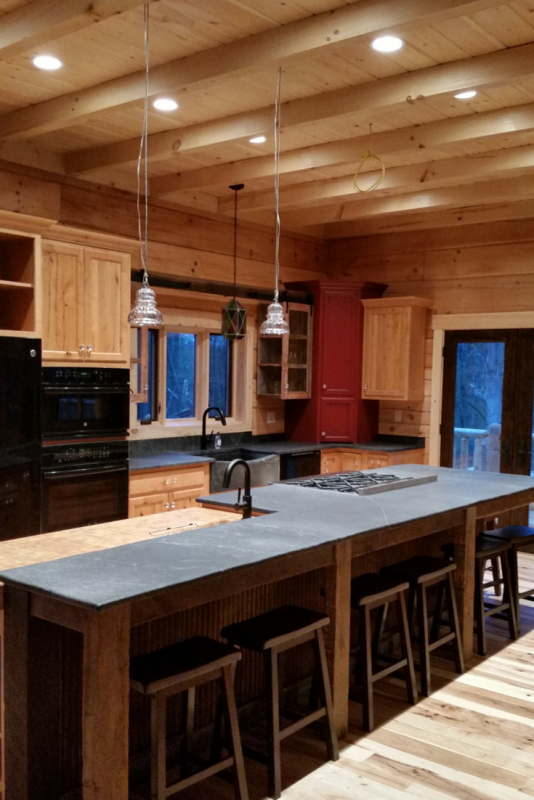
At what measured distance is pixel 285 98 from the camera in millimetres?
3893

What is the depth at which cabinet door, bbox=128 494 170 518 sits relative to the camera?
502 centimetres

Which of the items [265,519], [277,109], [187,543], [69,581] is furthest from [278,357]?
[69,581]

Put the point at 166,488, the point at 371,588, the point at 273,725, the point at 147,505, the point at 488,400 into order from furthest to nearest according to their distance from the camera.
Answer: the point at 488,400
the point at 166,488
the point at 147,505
the point at 371,588
the point at 273,725

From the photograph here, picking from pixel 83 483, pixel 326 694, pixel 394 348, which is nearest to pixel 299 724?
pixel 326 694

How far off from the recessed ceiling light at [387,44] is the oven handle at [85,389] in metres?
2.61

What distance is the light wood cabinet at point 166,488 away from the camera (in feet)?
16.5

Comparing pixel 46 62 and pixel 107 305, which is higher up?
pixel 46 62

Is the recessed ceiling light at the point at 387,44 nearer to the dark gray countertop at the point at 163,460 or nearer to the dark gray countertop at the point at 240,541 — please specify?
the dark gray countertop at the point at 240,541

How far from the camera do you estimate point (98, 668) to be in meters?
2.08

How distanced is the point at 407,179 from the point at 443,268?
1.70 metres

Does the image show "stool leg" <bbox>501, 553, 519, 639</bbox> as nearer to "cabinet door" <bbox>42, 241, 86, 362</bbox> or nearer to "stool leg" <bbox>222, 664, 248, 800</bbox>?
"stool leg" <bbox>222, 664, 248, 800</bbox>

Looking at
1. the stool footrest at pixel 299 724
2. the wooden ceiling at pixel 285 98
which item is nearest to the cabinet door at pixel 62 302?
the wooden ceiling at pixel 285 98

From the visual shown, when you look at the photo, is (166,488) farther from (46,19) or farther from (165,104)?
(46,19)

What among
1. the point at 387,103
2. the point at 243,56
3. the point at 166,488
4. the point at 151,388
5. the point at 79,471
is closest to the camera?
the point at 243,56
